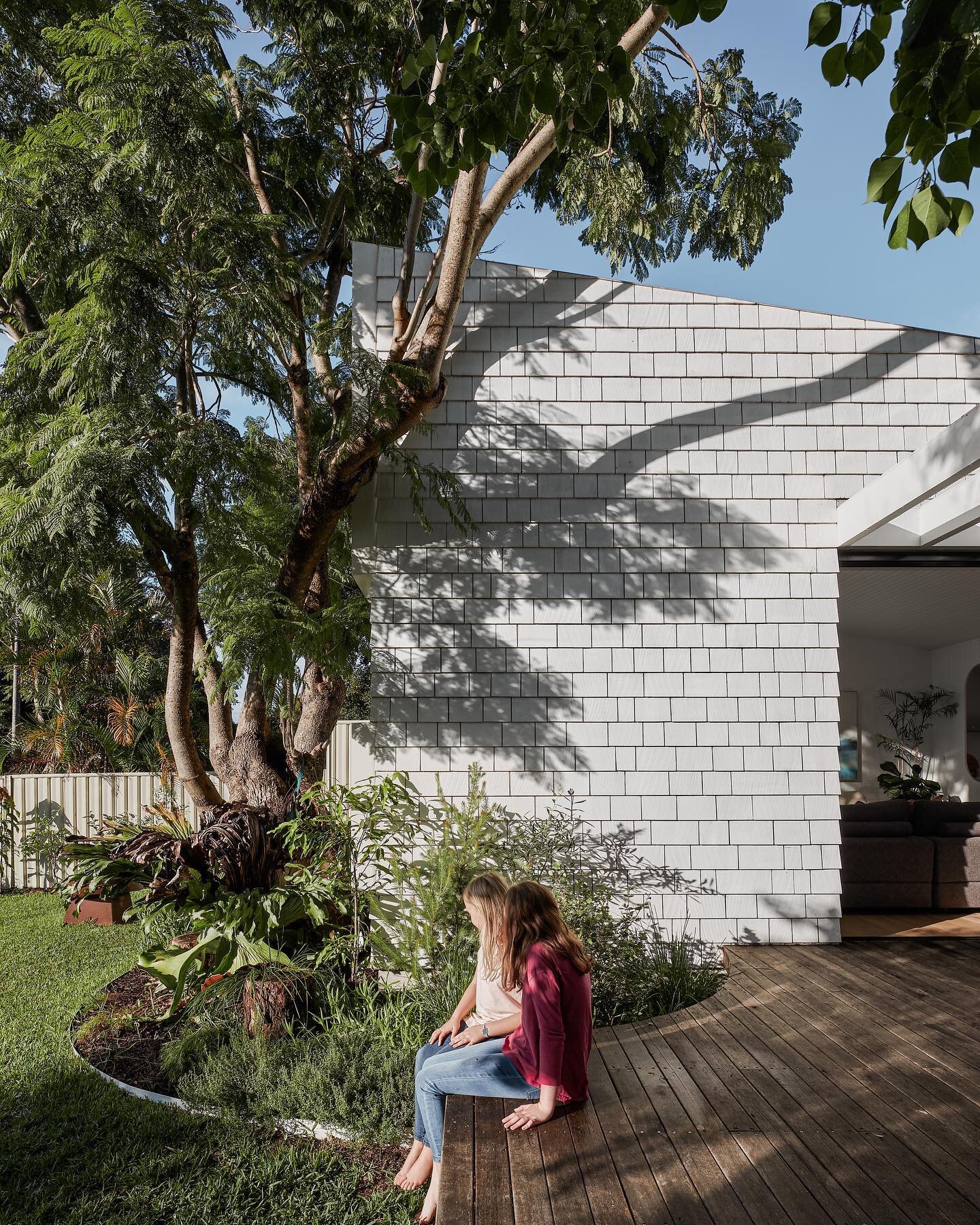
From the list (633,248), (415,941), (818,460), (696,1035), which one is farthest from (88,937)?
(633,248)

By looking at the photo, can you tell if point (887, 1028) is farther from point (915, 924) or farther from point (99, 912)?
point (99, 912)

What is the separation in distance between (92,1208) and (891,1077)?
3.34 m

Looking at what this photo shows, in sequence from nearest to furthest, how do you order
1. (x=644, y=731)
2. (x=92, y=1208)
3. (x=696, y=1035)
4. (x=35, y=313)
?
(x=92, y=1208) < (x=696, y=1035) < (x=644, y=731) < (x=35, y=313)

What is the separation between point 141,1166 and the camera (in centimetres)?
383

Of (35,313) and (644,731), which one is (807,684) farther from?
(35,313)

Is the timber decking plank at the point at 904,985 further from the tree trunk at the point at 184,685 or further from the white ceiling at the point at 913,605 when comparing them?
the tree trunk at the point at 184,685

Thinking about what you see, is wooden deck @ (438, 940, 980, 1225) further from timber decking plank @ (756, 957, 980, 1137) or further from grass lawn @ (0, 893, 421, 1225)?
grass lawn @ (0, 893, 421, 1225)

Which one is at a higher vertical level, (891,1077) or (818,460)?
(818,460)

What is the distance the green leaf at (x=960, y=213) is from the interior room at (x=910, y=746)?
166 inches

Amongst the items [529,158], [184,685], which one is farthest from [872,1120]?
[184,685]

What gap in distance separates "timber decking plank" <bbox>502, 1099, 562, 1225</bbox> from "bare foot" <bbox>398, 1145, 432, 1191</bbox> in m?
0.60

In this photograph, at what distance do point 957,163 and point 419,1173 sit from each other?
3.83 meters

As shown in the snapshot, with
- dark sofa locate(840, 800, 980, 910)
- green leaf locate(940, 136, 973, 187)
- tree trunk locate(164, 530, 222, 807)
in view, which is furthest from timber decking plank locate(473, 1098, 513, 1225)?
dark sofa locate(840, 800, 980, 910)

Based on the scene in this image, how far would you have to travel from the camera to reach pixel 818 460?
590 centimetres
